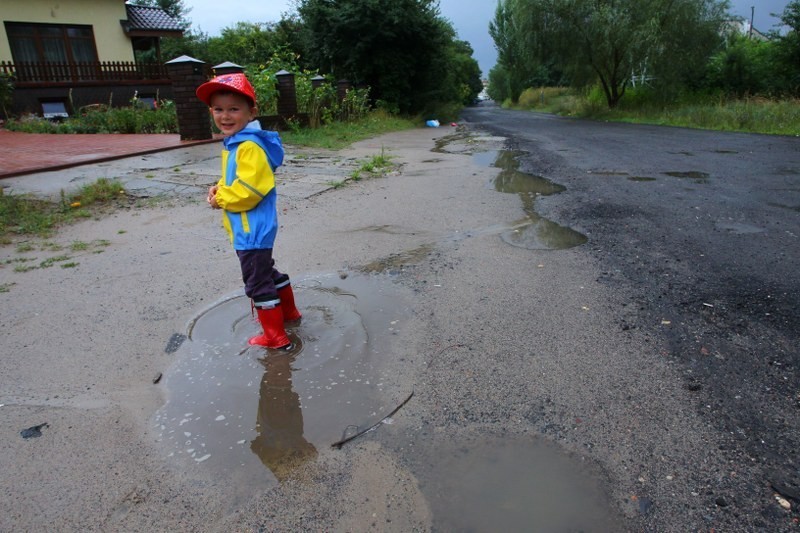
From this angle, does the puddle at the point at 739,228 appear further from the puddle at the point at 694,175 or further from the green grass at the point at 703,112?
the green grass at the point at 703,112

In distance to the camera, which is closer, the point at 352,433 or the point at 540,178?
the point at 352,433

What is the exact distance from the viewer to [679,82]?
80.2 feet

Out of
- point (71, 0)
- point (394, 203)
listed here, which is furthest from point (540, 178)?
point (71, 0)

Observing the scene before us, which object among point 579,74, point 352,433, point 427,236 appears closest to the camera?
point 352,433

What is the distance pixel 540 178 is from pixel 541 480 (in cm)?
699

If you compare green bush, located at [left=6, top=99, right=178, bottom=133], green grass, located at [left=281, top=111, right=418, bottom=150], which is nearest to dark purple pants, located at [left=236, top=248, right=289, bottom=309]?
green grass, located at [left=281, top=111, right=418, bottom=150]

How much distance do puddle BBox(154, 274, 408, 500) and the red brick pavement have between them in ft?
22.6

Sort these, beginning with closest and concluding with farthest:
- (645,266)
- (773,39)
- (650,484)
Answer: (650,484), (645,266), (773,39)

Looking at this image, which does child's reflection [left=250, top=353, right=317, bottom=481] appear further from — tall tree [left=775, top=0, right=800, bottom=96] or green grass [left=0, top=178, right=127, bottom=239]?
tall tree [left=775, top=0, right=800, bottom=96]

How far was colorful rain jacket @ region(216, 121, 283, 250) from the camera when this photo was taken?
9.49 feet

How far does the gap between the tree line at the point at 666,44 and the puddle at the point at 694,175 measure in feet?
58.4

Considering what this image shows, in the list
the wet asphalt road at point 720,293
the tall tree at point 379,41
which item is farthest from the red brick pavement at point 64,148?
the tall tree at point 379,41

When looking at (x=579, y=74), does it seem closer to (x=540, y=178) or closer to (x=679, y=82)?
(x=679, y=82)

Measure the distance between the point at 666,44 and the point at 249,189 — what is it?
26.1 metres
